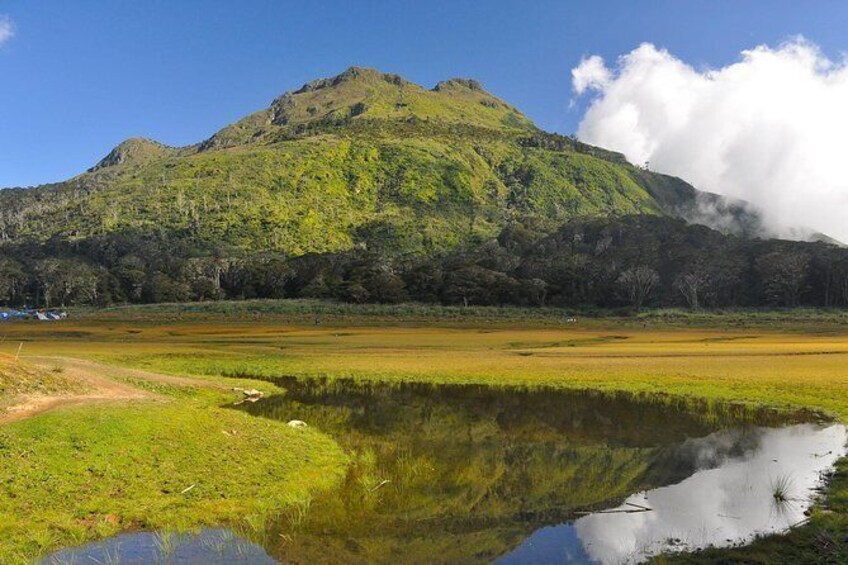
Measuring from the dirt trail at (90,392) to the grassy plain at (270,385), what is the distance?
1207 millimetres

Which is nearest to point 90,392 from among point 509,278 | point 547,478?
point 547,478

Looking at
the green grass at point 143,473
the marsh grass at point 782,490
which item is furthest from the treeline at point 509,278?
the green grass at point 143,473

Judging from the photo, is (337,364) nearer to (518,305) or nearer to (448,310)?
(448,310)

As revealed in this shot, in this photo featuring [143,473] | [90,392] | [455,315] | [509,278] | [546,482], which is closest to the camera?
[143,473]

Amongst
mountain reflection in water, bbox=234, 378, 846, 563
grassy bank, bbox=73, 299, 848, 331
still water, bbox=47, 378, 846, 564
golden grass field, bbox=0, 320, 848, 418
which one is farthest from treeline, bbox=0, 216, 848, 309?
still water, bbox=47, 378, 846, 564

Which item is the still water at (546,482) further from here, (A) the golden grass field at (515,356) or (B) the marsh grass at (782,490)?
(A) the golden grass field at (515,356)

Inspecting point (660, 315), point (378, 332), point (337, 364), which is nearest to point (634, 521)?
point (337, 364)

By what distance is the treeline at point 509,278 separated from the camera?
153125 millimetres

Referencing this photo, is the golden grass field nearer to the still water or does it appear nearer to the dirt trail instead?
the still water

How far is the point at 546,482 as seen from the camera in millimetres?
21359

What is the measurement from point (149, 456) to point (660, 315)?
12666cm

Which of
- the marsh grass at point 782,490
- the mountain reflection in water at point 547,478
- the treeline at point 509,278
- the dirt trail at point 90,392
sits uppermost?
the treeline at point 509,278

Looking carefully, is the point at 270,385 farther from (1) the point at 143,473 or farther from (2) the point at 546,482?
(2) the point at 546,482

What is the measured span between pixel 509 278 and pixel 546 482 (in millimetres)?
140078
